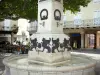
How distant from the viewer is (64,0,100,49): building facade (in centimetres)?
2864

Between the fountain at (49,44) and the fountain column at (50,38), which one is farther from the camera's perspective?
the fountain column at (50,38)

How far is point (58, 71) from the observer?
20.9 feet

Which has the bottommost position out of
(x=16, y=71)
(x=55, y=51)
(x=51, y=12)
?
(x=16, y=71)

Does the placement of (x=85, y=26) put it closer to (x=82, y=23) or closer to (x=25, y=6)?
(x=82, y=23)

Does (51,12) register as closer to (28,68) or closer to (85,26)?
(28,68)

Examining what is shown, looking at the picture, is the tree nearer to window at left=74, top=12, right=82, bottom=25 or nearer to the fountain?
the fountain

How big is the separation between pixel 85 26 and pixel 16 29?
12378 millimetres

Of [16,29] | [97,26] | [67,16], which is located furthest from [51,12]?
[16,29]

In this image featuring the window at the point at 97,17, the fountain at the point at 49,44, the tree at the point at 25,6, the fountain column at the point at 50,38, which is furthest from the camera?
the window at the point at 97,17

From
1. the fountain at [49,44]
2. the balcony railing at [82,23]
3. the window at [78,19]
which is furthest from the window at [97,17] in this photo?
the fountain at [49,44]

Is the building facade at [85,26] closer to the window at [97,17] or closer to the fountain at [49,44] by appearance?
the window at [97,17]

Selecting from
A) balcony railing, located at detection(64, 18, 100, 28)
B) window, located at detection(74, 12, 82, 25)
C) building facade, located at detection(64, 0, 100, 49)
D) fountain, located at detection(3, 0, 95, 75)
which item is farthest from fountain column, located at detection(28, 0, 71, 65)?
window, located at detection(74, 12, 82, 25)

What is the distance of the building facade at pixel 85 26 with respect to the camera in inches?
1128

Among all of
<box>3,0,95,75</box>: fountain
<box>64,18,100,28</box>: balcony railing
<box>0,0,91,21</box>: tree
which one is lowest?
<box>3,0,95,75</box>: fountain
